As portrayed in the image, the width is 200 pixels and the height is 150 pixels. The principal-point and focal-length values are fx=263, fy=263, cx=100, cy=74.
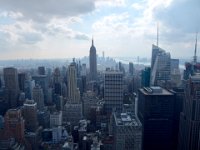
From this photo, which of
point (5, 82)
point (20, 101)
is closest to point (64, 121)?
point (20, 101)

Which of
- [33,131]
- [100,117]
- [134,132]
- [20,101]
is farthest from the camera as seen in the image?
[20,101]

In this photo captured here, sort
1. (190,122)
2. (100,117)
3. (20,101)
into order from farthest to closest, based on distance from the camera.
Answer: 1. (20,101)
2. (100,117)
3. (190,122)

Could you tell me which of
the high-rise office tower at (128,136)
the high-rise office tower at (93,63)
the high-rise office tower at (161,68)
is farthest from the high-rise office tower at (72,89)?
the high-rise office tower at (128,136)

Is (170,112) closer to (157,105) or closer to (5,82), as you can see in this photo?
(157,105)

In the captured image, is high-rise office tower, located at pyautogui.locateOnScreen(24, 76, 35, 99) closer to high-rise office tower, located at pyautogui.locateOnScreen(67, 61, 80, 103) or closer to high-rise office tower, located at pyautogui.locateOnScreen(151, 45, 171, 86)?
high-rise office tower, located at pyautogui.locateOnScreen(67, 61, 80, 103)

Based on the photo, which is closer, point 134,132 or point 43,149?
point 134,132

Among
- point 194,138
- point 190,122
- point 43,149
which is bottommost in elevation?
point 43,149

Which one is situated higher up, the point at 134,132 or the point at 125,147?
the point at 134,132
